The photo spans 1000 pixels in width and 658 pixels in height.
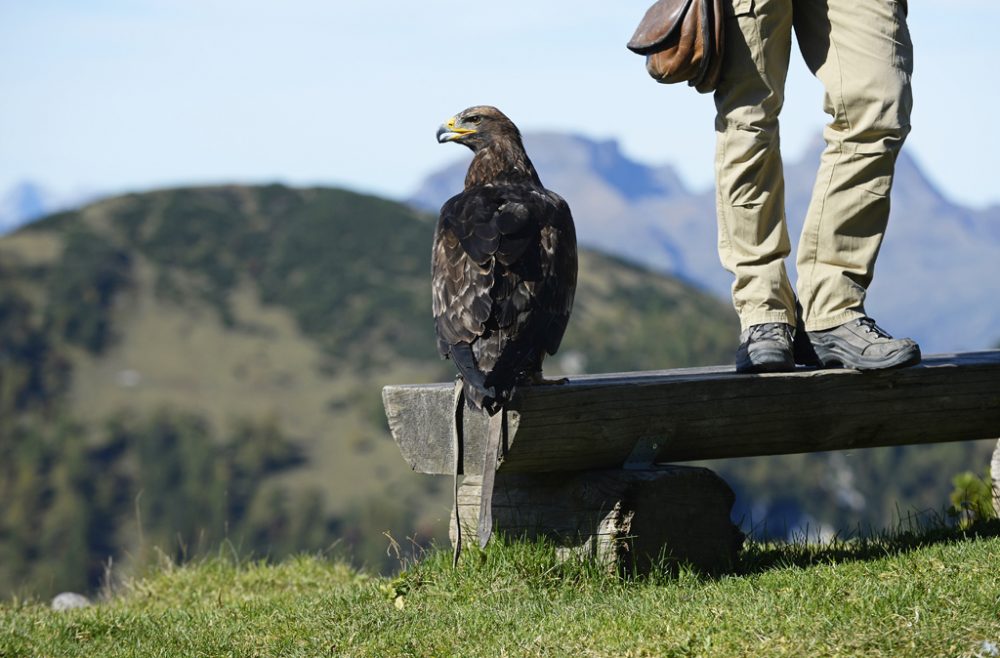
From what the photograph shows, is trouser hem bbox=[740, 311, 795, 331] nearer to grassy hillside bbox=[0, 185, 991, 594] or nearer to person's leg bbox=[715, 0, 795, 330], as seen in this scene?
person's leg bbox=[715, 0, 795, 330]

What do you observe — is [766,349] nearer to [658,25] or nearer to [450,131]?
[658,25]

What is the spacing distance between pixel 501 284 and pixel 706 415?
82 cm

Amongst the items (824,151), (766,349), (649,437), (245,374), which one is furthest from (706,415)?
(245,374)

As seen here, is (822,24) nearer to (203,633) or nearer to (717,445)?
(717,445)

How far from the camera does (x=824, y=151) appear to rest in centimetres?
442

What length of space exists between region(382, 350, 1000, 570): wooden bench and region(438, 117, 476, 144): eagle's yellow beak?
1094 millimetres

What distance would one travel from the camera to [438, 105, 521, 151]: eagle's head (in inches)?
191

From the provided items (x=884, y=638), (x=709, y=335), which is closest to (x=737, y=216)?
(x=884, y=638)

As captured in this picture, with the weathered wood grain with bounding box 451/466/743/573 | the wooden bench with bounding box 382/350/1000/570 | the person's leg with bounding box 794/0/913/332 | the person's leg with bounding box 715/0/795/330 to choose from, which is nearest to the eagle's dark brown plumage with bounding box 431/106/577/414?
the wooden bench with bounding box 382/350/1000/570

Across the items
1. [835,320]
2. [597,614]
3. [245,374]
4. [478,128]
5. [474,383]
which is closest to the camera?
[597,614]

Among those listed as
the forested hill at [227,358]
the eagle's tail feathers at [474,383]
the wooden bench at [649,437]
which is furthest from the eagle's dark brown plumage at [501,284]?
the forested hill at [227,358]

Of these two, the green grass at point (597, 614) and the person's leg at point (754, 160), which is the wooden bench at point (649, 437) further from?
the person's leg at point (754, 160)

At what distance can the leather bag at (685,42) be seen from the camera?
4.22 metres

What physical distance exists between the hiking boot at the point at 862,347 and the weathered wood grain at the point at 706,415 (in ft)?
0.23
